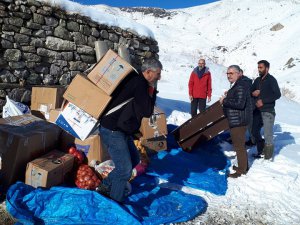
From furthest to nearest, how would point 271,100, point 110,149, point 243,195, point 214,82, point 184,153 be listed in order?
point 214,82 → point 184,153 → point 271,100 → point 243,195 → point 110,149

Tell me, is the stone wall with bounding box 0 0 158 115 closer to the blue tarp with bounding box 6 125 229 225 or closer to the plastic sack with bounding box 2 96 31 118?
the plastic sack with bounding box 2 96 31 118

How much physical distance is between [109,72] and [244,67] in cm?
2356

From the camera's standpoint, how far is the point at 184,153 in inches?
254

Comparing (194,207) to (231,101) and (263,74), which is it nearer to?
(231,101)

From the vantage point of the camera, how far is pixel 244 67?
2566 cm

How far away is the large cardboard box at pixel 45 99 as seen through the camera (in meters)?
5.78

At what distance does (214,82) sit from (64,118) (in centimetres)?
1544

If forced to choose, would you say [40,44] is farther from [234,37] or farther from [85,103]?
[234,37]

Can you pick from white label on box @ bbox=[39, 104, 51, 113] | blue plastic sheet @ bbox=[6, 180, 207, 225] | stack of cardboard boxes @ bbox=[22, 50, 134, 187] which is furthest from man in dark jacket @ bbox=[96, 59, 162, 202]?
white label on box @ bbox=[39, 104, 51, 113]

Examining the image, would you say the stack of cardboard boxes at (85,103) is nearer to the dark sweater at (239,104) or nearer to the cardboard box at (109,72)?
the cardboard box at (109,72)

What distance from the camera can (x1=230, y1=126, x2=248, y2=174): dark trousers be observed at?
17.3 feet

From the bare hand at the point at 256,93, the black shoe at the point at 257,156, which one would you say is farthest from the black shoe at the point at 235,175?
the bare hand at the point at 256,93

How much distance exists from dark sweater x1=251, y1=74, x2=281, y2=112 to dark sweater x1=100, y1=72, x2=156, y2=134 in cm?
314

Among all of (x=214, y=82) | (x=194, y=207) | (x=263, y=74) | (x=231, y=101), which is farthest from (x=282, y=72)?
(x=194, y=207)
